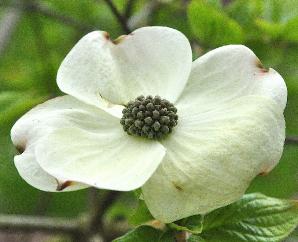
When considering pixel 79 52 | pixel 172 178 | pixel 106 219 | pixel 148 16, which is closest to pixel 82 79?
pixel 79 52

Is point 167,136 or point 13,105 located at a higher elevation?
point 167,136

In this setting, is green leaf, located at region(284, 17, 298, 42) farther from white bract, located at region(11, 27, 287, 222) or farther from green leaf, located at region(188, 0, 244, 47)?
white bract, located at region(11, 27, 287, 222)

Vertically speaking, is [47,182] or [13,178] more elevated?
[47,182]

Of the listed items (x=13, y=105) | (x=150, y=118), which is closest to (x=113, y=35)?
(x=13, y=105)

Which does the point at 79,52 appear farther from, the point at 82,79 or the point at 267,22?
the point at 267,22

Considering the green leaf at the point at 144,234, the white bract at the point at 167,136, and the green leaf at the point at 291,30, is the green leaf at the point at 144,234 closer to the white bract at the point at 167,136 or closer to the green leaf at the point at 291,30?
the white bract at the point at 167,136

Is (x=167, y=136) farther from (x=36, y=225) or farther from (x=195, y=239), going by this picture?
(x=36, y=225)
